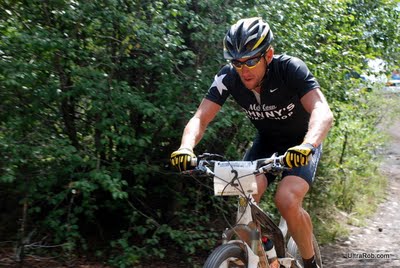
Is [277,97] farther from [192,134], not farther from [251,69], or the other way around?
[192,134]

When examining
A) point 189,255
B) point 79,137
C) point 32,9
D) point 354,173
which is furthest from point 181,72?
point 354,173

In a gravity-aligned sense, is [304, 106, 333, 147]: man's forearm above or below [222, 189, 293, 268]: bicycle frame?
above

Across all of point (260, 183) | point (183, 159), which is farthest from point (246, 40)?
point (260, 183)

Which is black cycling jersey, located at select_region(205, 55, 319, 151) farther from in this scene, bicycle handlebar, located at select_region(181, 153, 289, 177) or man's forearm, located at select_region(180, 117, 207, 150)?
bicycle handlebar, located at select_region(181, 153, 289, 177)

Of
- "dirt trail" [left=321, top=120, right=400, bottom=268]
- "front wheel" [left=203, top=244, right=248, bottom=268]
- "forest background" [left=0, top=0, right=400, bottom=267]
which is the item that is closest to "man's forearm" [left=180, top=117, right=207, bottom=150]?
"front wheel" [left=203, top=244, right=248, bottom=268]

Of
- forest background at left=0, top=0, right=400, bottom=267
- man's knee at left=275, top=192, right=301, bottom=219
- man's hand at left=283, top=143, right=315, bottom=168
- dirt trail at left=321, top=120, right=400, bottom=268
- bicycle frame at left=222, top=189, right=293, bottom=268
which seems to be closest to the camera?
man's hand at left=283, top=143, right=315, bottom=168

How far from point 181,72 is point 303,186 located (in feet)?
6.36

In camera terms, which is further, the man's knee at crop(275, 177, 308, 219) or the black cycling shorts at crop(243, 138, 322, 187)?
the black cycling shorts at crop(243, 138, 322, 187)

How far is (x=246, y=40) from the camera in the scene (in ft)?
11.5

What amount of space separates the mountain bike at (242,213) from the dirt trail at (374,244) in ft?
8.06

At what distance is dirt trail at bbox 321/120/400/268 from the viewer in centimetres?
587

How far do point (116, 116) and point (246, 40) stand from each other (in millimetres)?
1679

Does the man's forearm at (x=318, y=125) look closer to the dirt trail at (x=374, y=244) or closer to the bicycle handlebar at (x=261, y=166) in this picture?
the bicycle handlebar at (x=261, y=166)
